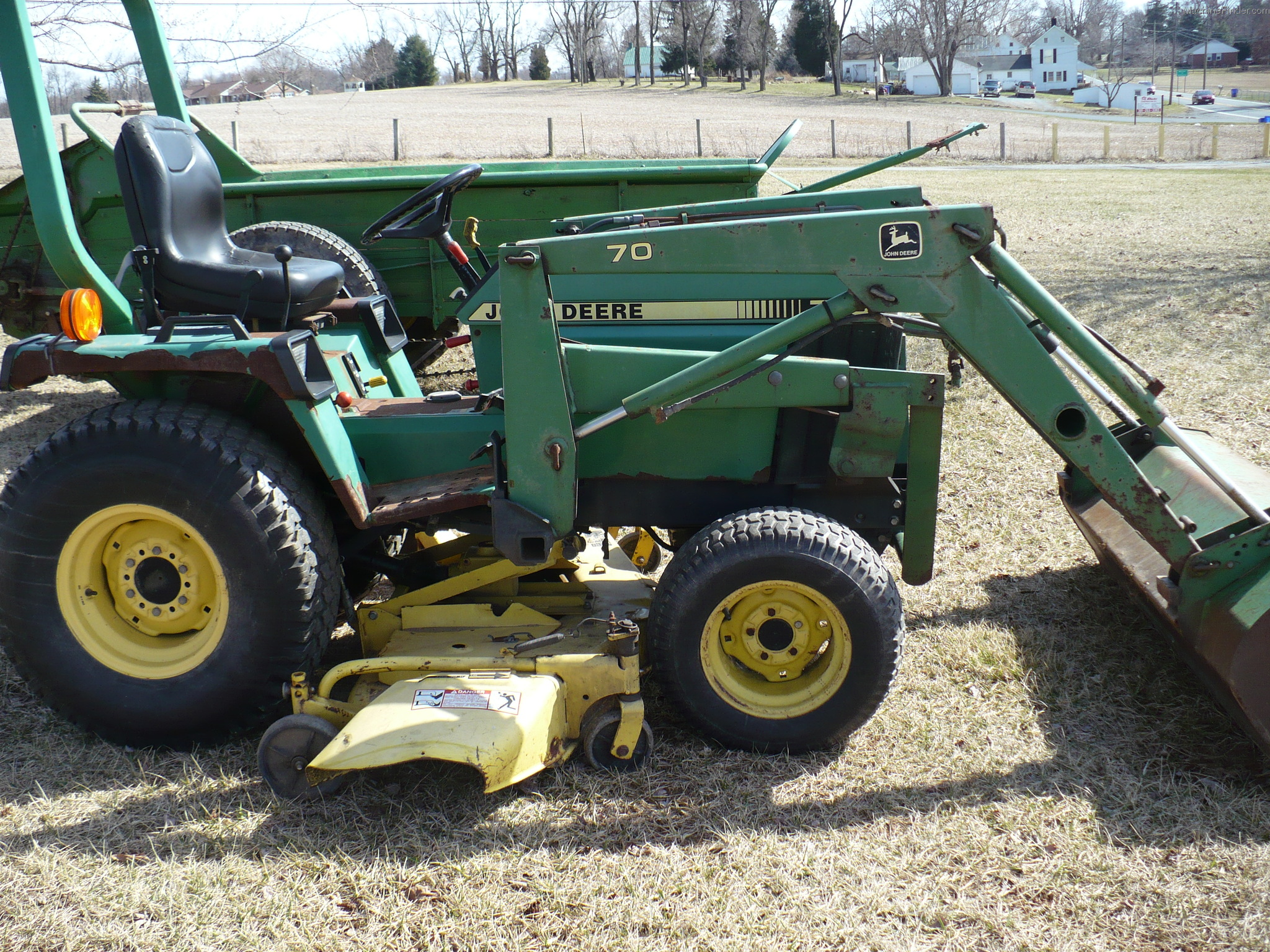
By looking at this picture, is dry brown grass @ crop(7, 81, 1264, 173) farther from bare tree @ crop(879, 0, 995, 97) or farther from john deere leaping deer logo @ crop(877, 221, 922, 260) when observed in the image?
john deere leaping deer logo @ crop(877, 221, 922, 260)

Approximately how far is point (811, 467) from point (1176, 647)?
124 cm

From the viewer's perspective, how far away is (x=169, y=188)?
3.40 metres

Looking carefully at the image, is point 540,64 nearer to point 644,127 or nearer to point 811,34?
point 811,34

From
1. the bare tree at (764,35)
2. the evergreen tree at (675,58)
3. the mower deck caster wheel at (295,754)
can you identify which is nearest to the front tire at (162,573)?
the mower deck caster wheel at (295,754)

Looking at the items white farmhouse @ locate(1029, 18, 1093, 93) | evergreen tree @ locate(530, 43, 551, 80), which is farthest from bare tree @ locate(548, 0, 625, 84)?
white farmhouse @ locate(1029, 18, 1093, 93)

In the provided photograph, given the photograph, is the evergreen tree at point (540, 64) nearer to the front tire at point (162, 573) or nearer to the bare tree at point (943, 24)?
the bare tree at point (943, 24)

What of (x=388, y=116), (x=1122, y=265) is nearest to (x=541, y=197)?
(x=1122, y=265)

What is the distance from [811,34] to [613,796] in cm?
5976

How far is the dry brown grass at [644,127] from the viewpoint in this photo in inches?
931

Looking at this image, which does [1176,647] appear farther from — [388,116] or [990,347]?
[388,116]

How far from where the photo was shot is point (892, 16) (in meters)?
60.4

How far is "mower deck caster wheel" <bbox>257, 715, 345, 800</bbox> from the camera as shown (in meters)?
2.77

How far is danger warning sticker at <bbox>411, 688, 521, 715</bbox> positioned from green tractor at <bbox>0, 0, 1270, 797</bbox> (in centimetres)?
2

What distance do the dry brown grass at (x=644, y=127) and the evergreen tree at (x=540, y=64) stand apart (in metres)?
13.0
